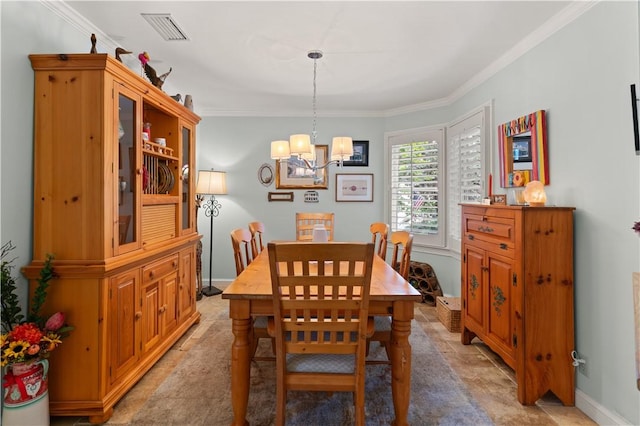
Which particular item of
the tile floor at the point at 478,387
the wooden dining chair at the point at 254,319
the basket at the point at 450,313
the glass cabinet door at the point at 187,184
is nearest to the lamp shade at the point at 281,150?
the wooden dining chair at the point at 254,319

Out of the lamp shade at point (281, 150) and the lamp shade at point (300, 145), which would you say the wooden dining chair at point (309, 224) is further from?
the lamp shade at point (300, 145)

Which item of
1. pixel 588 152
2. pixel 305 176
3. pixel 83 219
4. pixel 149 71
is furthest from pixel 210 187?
pixel 588 152

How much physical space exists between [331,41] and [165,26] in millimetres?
1278

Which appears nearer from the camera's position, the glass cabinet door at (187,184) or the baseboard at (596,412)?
the baseboard at (596,412)

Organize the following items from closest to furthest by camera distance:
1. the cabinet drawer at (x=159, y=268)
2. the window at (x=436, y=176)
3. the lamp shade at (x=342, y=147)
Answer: the cabinet drawer at (x=159, y=268) → the lamp shade at (x=342, y=147) → the window at (x=436, y=176)

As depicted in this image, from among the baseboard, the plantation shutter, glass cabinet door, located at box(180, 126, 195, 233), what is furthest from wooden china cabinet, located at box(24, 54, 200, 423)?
the plantation shutter

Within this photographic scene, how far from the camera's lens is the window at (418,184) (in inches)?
165

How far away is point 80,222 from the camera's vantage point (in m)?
1.89

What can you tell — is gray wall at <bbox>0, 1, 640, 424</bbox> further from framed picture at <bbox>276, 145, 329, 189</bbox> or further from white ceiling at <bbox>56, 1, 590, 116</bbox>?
framed picture at <bbox>276, 145, 329, 189</bbox>

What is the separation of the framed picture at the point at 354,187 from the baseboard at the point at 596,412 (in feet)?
10.4

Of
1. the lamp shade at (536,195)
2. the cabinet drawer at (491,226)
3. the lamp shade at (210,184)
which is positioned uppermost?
the lamp shade at (210,184)

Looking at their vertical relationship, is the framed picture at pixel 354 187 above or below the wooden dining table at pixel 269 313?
above

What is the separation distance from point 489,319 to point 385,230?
3.67ft

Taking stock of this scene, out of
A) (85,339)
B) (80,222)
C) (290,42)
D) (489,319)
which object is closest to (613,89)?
(489,319)
